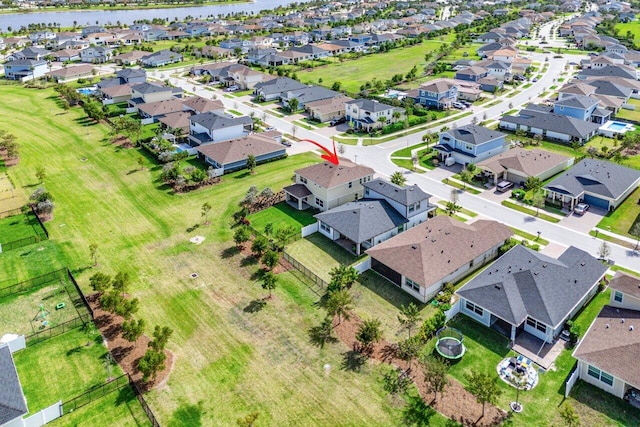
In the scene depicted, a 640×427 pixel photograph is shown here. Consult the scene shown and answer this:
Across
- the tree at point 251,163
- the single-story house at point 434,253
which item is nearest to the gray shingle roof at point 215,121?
the tree at point 251,163

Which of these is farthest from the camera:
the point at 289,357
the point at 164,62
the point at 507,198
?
the point at 164,62

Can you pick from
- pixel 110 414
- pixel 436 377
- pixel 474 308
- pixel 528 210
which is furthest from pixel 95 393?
pixel 528 210

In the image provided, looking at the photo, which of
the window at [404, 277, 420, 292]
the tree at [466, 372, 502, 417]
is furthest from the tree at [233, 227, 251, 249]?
the tree at [466, 372, 502, 417]

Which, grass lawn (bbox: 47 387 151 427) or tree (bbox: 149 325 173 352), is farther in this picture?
tree (bbox: 149 325 173 352)

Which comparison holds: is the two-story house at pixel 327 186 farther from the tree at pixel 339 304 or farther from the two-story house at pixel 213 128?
the two-story house at pixel 213 128

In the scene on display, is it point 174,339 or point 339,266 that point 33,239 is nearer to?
point 174,339

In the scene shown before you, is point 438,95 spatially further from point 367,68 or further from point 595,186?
point 595,186

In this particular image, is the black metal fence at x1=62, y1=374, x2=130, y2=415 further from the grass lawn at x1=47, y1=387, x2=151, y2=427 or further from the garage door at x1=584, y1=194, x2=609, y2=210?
the garage door at x1=584, y1=194, x2=609, y2=210

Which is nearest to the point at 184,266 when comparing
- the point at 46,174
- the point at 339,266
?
the point at 339,266
